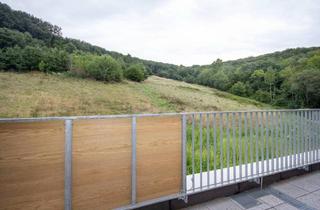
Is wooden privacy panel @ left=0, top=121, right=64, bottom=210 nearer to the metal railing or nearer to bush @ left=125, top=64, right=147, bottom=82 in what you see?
the metal railing

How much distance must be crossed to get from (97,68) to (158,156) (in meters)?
24.1

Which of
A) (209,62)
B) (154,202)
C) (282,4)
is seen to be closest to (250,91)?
(209,62)

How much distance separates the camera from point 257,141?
2.10 meters

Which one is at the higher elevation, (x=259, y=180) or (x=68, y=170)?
(x=68, y=170)

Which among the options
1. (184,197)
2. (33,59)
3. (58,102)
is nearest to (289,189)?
(184,197)

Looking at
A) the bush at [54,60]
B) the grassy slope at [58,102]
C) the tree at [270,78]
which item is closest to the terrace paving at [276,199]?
the grassy slope at [58,102]

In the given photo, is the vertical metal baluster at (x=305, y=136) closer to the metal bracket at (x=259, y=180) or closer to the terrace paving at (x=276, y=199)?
the terrace paving at (x=276, y=199)

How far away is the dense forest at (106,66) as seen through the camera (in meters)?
20.8

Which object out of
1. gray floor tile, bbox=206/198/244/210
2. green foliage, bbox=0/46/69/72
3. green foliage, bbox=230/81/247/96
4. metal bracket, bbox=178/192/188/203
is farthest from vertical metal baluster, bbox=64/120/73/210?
green foliage, bbox=230/81/247/96

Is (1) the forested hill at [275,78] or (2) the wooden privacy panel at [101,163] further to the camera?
(1) the forested hill at [275,78]

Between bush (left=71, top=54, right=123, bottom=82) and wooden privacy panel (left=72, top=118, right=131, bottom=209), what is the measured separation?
23526mm

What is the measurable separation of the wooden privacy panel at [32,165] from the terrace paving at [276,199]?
46.1 inches

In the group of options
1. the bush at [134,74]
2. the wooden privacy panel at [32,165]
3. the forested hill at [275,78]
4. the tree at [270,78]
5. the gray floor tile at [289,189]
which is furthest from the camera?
the tree at [270,78]

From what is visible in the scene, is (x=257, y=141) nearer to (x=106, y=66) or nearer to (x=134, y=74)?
(x=106, y=66)
